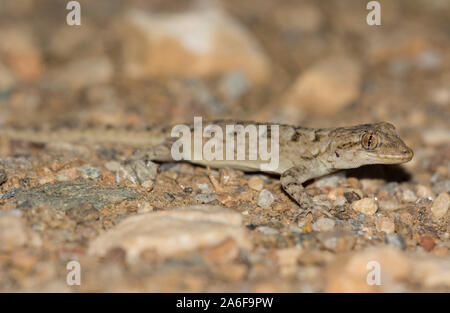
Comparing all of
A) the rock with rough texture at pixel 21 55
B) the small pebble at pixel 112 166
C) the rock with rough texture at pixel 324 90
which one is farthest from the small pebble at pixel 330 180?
the rock with rough texture at pixel 21 55

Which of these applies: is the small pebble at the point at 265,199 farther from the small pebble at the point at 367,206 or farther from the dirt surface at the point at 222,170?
the small pebble at the point at 367,206

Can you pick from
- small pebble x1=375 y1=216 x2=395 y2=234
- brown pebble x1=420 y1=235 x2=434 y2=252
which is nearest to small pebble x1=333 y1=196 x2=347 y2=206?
small pebble x1=375 y1=216 x2=395 y2=234

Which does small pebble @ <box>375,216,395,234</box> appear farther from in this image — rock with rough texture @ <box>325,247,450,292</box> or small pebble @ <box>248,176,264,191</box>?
small pebble @ <box>248,176,264,191</box>

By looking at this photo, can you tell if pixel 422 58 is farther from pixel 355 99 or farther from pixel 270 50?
pixel 270 50

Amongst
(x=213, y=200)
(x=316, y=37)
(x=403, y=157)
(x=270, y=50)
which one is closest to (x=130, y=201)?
(x=213, y=200)

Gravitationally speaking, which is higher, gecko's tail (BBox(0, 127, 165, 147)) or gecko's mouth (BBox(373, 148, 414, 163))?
gecko's tail (BBox(0, 127, 165, 147))
